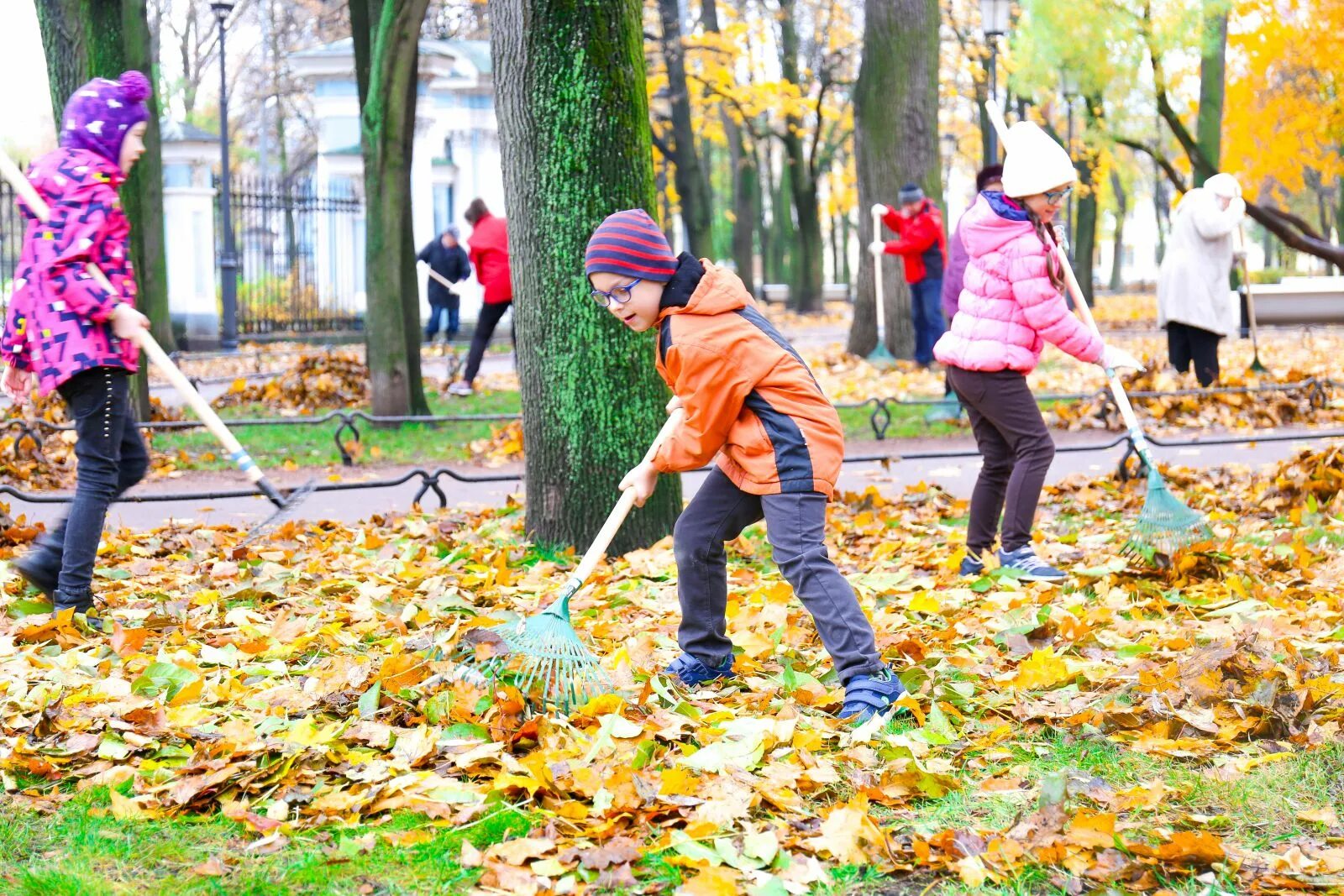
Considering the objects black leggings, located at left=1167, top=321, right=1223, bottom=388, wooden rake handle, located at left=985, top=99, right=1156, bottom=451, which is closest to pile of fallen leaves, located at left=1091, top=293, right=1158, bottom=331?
black leggings, located at left=1167, top=321, right=1223, bottom=388

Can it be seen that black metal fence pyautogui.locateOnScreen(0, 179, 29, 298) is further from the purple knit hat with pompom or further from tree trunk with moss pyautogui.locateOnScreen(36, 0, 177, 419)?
the purple knit hat with pompom

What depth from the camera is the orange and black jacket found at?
154 inches

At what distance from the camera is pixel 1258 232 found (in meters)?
74.8

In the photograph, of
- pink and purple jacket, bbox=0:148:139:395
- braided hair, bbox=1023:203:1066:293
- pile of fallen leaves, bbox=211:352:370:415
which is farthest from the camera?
pile of fallen leaves, bbox=211:352:370:415

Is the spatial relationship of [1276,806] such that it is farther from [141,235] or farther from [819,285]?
[819,285]

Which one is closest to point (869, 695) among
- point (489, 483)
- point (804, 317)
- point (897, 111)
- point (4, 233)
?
point (489, 483)

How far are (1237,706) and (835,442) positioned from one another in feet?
4.09

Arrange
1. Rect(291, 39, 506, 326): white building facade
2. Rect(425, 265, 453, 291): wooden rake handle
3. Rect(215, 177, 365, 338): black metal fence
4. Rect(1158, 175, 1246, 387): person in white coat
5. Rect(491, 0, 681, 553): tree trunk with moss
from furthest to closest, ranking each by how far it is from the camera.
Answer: Rect(215, 177, 365, 338): black metal fence, Rect(291, 39, 506, 326): white building facade, Rect(425, 265, 453, 291): wooden rake handle, Rect(1158, 175, 1246, 387): person in white coat, Rect(491, 0, 681, 553): tree trunk with moss

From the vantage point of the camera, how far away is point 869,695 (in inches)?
152

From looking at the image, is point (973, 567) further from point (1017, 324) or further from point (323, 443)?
point (323, 443)

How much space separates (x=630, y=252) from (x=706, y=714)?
127 cm

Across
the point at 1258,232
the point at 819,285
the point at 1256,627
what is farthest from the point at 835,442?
the point at 1258,232

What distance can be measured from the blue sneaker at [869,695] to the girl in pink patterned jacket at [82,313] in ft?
8.85

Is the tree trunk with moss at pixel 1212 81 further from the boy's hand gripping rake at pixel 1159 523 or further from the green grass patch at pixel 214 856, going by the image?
the green grass patch at pixel 214 856
